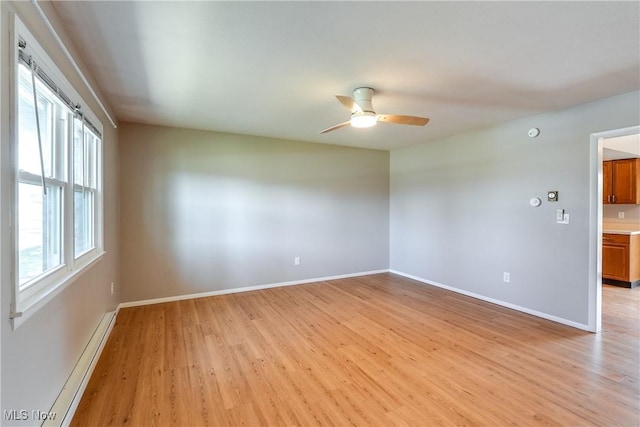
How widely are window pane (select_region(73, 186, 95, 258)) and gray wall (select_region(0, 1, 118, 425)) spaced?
227 mm

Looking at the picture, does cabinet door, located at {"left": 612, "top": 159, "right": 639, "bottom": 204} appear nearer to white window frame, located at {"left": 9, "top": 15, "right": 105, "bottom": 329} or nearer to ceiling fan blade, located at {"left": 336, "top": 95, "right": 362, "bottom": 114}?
ceiling fan blade, located at {"left": 336, "top": 95, "right": 362, "bottom": 114}

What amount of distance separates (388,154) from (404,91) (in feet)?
10.3

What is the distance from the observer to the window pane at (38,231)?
4.81ft

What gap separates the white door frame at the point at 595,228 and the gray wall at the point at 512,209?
0.04 metres

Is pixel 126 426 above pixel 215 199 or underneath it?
underneath

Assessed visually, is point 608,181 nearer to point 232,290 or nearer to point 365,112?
point 365,112

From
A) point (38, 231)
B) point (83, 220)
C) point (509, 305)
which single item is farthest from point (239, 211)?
point (509, 305)

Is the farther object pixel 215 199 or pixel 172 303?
pixel 215 199

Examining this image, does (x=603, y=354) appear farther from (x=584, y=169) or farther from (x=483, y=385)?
(x=584, y=169)

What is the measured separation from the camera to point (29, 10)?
141 centimetres

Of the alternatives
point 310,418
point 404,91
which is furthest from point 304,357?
point 404,91

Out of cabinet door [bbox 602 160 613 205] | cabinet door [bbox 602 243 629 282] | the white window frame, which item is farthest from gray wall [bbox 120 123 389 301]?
cabinet door [bbox 602 160 613 205]

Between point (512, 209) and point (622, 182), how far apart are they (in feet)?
10.5

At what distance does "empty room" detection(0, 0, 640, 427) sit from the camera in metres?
1.69
